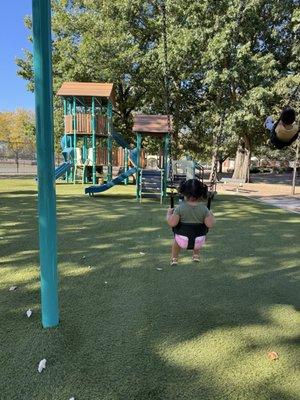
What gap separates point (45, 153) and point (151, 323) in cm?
178

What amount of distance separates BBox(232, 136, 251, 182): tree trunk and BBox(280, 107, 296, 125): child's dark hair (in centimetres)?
2043

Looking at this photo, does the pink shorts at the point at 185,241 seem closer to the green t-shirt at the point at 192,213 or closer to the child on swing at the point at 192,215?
the child on swing at the point at 192,215

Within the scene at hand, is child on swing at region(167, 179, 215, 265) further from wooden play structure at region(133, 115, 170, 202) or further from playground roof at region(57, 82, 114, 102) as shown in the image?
playground roof at region(57, 82, 114, 102)

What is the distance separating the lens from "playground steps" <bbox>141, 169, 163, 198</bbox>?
43.1 feet

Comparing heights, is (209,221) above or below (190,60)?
below

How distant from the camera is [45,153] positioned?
3.04m

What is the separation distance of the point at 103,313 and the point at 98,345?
59 cm

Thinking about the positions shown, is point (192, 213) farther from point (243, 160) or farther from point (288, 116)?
point (243, 160)

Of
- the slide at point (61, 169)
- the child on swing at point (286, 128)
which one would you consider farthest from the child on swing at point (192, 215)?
the slide at point (61, 169)

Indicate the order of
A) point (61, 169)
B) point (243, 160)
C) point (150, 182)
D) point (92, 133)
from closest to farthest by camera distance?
point (150, 182) < point (92, 133) < point (61, 169) < point (243, 160)

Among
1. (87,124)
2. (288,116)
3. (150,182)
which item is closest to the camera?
(288,116)

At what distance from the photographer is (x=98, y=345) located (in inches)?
117

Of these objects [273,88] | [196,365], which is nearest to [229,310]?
[196,365]

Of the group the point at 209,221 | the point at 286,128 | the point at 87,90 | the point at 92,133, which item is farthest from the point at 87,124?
the point at 209,221
